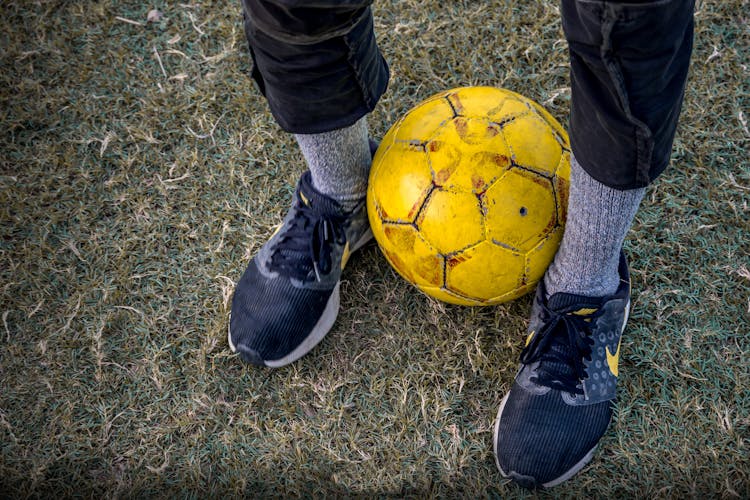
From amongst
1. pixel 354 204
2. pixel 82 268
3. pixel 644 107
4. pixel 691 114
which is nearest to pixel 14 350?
pixel 82 268

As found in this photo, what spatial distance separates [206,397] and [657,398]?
4.12ft

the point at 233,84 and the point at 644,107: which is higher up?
the point at 644,107

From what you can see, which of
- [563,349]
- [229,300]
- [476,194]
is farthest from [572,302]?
[229,300]

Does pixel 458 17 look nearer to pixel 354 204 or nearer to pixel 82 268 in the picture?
pixel 354 204

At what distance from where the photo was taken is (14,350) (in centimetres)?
186

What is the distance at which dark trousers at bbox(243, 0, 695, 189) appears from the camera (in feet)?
2.85

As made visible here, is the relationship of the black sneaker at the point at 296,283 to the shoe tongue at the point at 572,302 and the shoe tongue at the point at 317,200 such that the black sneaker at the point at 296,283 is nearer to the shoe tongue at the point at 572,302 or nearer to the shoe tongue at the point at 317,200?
the shoe tongue at the point at 317,200

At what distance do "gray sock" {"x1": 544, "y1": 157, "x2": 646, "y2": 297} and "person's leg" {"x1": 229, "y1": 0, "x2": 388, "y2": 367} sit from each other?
499 millimetres

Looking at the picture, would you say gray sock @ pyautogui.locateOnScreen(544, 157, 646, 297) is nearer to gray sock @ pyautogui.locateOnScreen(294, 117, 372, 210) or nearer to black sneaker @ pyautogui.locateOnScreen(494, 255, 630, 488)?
black sneaker @ pyautogui.locateOnScreen(494, 255, 630, 488)

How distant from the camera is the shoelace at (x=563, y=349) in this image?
153 centimetres

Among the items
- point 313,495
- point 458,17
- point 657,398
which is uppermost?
point 458,17

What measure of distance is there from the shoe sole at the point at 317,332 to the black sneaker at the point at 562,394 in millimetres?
556

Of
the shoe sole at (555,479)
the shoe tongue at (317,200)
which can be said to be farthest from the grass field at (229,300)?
the shoe tongue at (317,200)

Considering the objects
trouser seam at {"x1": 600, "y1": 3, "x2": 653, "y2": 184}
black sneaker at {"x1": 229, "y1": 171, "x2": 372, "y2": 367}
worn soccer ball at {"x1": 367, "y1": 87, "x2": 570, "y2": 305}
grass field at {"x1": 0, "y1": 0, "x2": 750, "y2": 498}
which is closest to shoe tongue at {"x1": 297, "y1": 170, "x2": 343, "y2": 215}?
black sneaker at {"x1": 229, "y1": 171, "x2": 372, "y2": 367}
